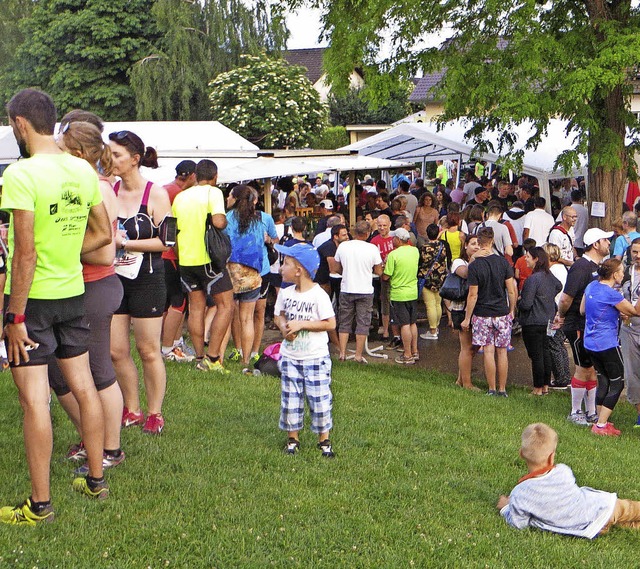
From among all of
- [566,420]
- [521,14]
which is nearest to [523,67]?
[521,14]

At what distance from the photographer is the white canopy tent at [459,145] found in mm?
15305

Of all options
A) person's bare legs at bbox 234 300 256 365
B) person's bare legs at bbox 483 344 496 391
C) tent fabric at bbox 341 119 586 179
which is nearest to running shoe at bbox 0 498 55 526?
person's bare legs at bbox 234 300 256 365

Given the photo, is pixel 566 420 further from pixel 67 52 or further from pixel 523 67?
pixel 67 52

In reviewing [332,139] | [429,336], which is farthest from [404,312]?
[332,139]

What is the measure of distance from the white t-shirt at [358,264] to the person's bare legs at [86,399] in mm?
6596

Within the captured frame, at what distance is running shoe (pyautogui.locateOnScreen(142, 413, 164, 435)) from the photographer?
618 centimetres

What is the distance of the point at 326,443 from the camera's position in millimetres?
6223

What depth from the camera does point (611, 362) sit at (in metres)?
8.26

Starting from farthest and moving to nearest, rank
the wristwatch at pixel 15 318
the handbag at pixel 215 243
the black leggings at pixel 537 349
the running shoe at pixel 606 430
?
the black leggings at pixel 537 349
the running shoe at pixel 606 430
the handbag at pixel 215 243
the wristwatch at pixel 15 318

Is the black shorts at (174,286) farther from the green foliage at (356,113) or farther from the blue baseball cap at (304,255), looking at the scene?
the green foliage at (356,113)

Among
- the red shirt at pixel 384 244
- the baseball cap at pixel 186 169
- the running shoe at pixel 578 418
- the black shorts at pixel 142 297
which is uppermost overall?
the baseball cap at pixel 186 169

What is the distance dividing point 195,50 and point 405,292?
1206 inches

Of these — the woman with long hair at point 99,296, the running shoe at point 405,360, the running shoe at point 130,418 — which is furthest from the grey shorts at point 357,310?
the woman with long hair at point 99,296

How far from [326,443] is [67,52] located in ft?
125
